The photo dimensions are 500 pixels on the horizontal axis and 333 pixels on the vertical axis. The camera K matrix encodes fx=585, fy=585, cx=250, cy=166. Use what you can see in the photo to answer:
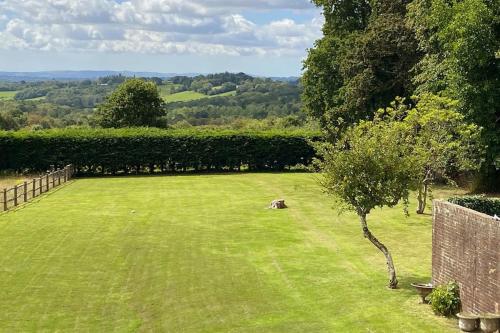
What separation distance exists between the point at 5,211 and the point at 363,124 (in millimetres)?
17612

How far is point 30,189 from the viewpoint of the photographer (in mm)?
32406

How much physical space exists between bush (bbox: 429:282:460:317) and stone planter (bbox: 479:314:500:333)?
4.53 feet

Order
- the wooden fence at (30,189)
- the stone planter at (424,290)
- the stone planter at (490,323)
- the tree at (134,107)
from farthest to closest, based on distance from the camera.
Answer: the tree at (134,107) → the wooden fence at (30,189) → the stone planter at (424,290) → the stone planter at (490,323)

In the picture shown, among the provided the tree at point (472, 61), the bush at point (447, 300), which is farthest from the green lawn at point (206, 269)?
the tree at point (472, 61)

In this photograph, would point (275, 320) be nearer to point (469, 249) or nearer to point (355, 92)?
point (469, 249)

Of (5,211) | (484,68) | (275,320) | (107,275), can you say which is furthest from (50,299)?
(484,68)

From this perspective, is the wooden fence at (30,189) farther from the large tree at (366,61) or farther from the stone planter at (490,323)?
the stone planter at (490,323)

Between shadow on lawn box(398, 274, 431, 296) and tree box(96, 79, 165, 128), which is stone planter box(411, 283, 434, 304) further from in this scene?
tree box(96, 79, 165, 128)

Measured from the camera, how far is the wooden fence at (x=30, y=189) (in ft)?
89.0

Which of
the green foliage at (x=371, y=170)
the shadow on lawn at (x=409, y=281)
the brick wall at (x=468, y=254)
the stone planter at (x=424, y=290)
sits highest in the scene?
the green foliage at (x=371, y=170)

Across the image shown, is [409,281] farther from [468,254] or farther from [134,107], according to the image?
[134,107]

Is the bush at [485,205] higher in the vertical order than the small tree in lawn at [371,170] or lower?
lower

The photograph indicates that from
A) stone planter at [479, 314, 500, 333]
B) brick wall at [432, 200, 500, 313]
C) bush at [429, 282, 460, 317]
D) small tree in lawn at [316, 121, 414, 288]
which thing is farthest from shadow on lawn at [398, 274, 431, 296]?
stone planter at [479, 314, 500, 333]

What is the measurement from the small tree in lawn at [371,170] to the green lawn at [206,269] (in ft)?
7.55
